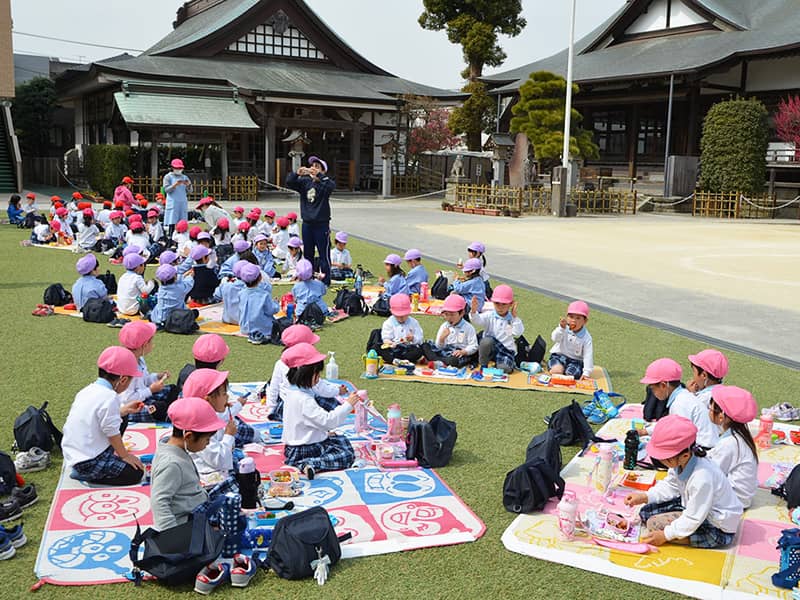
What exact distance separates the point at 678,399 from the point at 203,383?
3289mm

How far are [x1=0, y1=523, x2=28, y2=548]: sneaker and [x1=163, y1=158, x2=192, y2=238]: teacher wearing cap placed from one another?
1330cm

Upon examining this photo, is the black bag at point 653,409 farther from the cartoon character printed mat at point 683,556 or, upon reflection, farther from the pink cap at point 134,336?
the pink cap at point 134,336

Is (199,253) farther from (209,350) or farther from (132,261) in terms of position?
(209,350)

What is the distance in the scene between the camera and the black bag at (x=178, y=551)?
386 cm

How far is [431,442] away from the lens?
551 centimetres

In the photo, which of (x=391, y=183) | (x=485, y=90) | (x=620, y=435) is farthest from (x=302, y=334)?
(x=485, y=90)

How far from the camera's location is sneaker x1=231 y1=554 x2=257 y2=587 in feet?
12.8

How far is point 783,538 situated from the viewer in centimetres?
423

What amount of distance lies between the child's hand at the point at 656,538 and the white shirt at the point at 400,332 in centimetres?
398

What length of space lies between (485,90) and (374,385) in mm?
33510

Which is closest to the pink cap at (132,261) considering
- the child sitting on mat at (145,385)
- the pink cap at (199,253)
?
the pink cap at (199,253)

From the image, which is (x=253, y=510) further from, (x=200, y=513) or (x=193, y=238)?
(x=193, y=238)

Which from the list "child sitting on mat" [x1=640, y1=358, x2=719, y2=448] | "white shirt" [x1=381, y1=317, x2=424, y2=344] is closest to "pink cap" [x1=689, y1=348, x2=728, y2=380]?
"child sitting on mat" [x1=640, y1=358, x2=719, y2=448]

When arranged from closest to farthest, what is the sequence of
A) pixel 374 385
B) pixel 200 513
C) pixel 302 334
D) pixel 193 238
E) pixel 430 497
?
pixel 200 513 < pixel 430 497 < pixel 302 334 < pixel 374 385 < pixel 193 238
